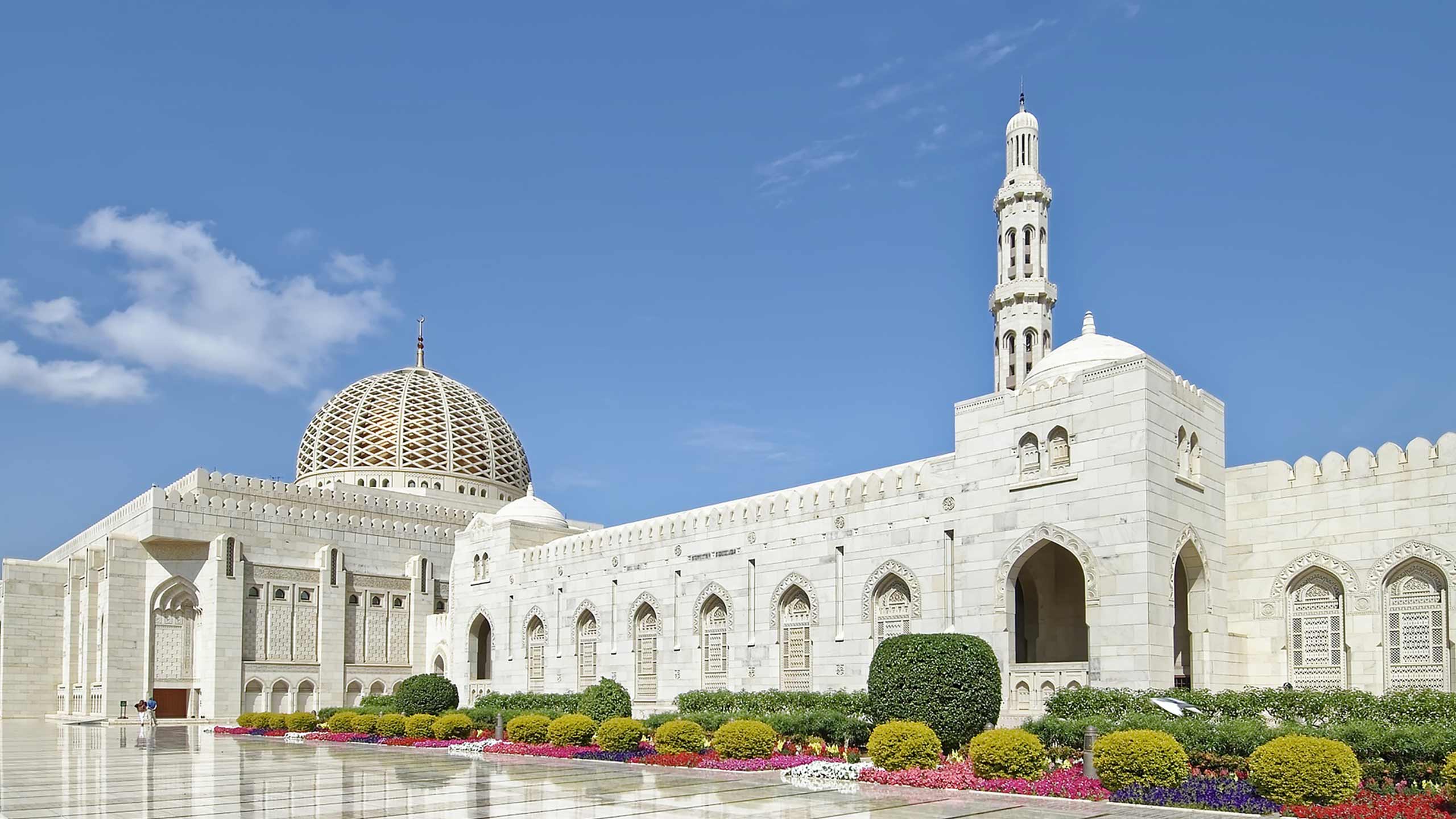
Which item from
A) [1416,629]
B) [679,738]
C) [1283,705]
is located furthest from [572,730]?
[1416,629]

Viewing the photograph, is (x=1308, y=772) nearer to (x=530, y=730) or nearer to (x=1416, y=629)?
(x=1416, y=629)

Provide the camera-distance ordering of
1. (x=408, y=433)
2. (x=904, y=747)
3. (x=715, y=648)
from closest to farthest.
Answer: (x=904, y=747), (x=715, y=648), (x=408, y=433)

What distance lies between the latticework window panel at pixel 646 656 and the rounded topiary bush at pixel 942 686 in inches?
513

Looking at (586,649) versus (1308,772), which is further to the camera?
(586,649)

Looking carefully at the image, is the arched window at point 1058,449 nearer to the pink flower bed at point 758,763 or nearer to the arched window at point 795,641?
the arched window at point 795,641

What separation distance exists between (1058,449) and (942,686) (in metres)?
5.72

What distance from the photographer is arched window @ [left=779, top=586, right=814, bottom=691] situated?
1053 inches

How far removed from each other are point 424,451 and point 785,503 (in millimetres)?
24343

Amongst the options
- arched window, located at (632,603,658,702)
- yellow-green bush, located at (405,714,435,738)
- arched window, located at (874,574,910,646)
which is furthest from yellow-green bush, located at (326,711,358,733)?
arched window, located at (874,574,910,646)

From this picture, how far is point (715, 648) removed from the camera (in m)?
29.5

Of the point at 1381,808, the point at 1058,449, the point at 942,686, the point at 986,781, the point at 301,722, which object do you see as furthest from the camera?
the point at 301,722

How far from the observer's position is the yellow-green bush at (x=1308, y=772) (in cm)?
1299

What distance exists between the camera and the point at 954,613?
23109mm

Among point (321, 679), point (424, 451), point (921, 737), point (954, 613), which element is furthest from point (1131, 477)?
point (424, 451)
